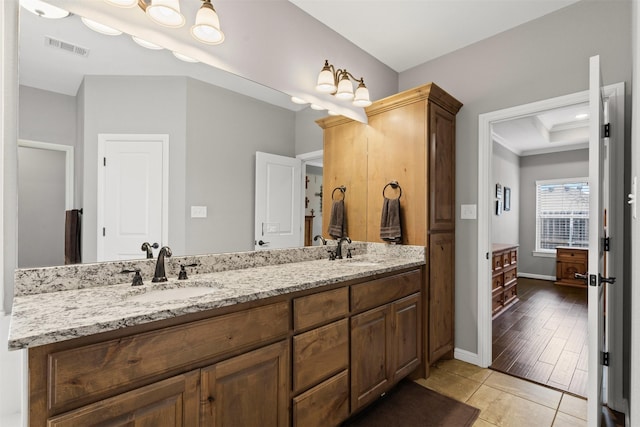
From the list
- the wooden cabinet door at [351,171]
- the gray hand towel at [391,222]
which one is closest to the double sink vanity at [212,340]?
the gray hand towel at [391,222]

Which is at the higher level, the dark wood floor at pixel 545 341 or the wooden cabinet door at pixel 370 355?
the wooden cabinet door at pixel 370 355

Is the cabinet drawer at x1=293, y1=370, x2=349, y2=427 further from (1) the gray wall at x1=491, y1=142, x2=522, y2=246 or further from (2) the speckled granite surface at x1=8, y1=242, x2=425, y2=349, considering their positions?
(1) the gray wall at x1=491, y1=142, x2=522, y2=246

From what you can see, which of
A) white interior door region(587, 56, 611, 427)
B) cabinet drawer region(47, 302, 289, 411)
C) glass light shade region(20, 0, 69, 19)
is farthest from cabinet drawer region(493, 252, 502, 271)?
glass light shade region(20, 0, 69, 19)

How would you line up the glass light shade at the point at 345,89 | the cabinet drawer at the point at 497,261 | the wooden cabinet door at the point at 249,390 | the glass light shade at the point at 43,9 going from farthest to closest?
the cabinet drawer at the point at 497,261 → the glass light shade at the point at 345,89 → the glass light shade at the point at 43,9 → the wooden cabinet door at the point at 249,390

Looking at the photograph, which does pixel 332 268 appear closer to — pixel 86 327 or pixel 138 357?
pixel 138 357

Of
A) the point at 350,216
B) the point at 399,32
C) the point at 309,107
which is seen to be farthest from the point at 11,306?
the point at 399,32

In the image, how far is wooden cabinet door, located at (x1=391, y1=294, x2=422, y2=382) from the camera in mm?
2076

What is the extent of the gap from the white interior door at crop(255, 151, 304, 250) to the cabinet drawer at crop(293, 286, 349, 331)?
0.62 m

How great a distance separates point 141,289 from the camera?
1.37 meters

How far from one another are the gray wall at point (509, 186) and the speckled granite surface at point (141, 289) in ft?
14.6

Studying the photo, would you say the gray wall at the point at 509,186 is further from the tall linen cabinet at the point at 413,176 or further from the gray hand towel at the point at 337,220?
the gray hand towel at the point at 337,220

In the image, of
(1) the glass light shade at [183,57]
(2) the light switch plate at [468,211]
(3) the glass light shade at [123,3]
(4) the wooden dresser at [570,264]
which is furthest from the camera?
(4) the wooden dresser at [570,264]

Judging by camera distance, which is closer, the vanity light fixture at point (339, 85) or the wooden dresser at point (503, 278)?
the vanity light fixture at point (339, 85)

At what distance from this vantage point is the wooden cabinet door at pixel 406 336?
2.08m
